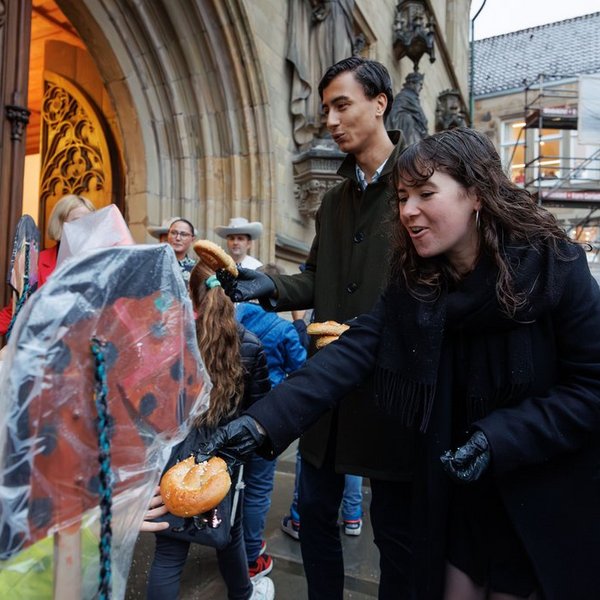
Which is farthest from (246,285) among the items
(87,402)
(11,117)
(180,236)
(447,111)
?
(447,111)

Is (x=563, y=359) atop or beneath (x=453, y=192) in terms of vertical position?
beneath

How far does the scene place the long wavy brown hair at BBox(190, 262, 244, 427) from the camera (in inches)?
71.8

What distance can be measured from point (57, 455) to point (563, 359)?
0.99 m

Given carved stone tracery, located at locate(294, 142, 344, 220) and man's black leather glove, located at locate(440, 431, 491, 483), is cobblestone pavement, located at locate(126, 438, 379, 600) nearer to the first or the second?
man's black leather glove, located at locate(440, 431, 491, 483)

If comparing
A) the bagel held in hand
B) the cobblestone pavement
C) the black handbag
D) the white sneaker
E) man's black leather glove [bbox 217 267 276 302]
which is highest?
man's black leather glove [bbox 217 267 276 302]

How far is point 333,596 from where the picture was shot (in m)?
1.66

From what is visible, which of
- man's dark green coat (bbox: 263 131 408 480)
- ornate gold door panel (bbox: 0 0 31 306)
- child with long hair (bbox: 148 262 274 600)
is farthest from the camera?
ornate gold door panel (bbox: 0 0 31 306)

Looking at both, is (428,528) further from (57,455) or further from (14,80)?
(14,80)

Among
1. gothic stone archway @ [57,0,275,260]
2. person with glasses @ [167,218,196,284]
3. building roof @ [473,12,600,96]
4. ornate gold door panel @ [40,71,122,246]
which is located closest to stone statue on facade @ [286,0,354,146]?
gothic stone archway @ [57,0,275,260]

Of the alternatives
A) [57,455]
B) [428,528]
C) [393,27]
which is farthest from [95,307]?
[393,27]

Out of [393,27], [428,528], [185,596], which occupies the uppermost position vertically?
[393,27]

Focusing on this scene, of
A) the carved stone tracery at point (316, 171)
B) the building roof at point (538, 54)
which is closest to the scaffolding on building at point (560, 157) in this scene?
the building roof at point (538, 54)

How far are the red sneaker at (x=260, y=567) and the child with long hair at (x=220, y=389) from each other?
34 centimetres

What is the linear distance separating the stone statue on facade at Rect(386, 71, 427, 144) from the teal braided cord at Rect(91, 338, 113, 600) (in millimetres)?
7308
